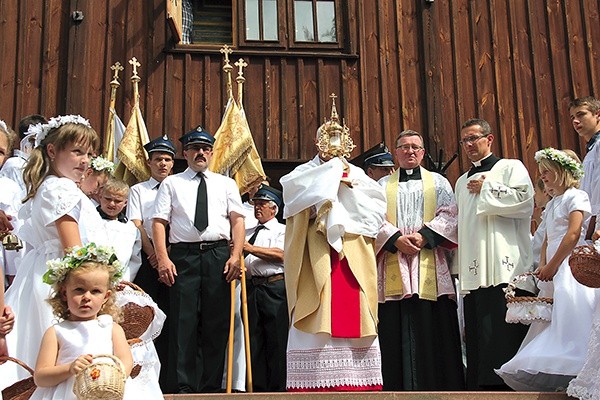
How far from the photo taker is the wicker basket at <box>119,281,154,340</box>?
482 cm

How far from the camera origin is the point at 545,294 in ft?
20.8

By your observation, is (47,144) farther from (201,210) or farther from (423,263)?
(423,263)

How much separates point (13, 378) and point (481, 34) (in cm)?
790

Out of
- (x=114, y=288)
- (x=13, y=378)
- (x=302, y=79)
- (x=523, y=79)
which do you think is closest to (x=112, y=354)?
(x=114, y=288)

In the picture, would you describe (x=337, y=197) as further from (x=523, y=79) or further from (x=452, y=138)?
(x=523, y=79)

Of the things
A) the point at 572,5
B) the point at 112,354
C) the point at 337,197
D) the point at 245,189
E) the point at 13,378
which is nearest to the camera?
the point at 112,354

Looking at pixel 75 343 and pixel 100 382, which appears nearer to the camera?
pixel 100 382

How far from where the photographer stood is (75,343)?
163 inches

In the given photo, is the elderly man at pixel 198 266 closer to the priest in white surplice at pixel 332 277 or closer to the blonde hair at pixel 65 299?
the priest in white surplice at pixel 332 277

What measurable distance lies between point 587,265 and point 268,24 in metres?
6.41

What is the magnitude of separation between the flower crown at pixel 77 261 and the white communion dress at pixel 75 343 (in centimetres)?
21

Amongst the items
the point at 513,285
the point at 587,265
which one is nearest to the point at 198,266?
the point at 513,285

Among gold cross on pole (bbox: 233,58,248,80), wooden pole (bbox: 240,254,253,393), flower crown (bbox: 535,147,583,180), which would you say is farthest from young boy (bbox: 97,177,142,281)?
gold cross on pole (bbox: 233,58,248,80)

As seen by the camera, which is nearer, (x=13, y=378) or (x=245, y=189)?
(x=13, y=378)
